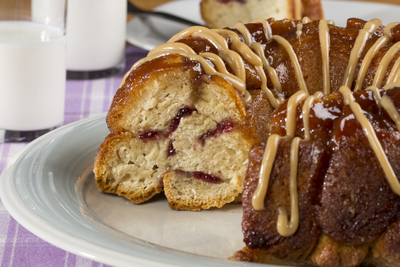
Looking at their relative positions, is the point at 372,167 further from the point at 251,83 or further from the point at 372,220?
A: the point at 251,83

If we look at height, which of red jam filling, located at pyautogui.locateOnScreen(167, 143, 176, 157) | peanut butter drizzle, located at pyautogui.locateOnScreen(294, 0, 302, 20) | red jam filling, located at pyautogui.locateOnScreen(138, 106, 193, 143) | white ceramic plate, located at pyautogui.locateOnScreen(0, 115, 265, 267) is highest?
peanut butter drizzle, located at pyautogui.locateOnScreen(294, 0, 302, 20)

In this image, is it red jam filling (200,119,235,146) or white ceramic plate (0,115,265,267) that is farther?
red jam filling (200,119,235,146)

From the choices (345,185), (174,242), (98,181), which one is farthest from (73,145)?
(345,185)

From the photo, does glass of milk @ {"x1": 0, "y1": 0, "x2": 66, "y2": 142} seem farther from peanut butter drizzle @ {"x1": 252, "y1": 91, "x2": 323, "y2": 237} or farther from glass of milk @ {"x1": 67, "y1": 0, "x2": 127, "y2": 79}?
peanut butter drizzle @ {"x1": 252, "y1": 91, "x2": 323, "y2": 237}

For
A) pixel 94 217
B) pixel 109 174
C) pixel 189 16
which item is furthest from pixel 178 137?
pixel 189 16

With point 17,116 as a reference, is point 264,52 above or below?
above

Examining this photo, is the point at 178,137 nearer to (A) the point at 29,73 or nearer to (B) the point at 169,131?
(B) the point at 169,131

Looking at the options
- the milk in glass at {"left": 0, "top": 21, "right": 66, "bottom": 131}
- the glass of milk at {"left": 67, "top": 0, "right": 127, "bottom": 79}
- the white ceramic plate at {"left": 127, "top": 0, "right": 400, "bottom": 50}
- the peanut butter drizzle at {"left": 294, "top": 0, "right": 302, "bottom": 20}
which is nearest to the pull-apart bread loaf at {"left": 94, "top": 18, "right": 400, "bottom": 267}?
the milk in glass at {"left": 0, "top": 21, "right": 66, "bottom": 131}

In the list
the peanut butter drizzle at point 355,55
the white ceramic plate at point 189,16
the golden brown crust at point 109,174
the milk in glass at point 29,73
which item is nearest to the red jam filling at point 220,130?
the golden brown crust at point 109,174
